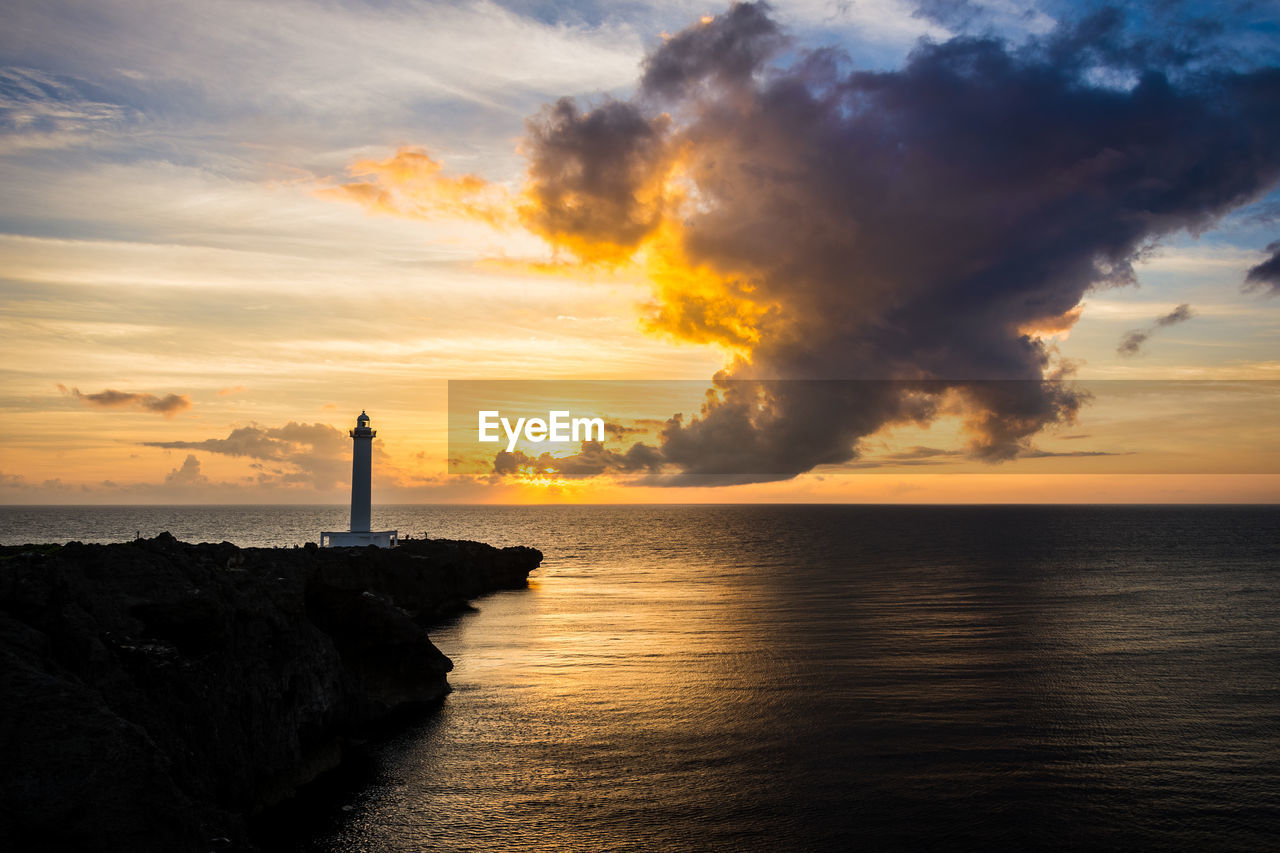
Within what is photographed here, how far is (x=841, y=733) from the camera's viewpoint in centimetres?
2986

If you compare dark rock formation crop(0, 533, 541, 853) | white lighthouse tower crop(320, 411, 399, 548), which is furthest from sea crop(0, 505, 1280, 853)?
white lighthouse tower crop(320, 411, 399, 548)

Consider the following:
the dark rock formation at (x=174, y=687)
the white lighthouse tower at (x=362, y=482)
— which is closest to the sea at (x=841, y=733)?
the dark rock formation at (x=174, y=687)

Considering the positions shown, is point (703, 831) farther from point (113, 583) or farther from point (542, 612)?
point (542, 612)

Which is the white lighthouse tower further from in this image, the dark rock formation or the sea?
the dark rock formation

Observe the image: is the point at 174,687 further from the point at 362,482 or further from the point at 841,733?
the point at 362,482

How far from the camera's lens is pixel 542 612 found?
63469 mm

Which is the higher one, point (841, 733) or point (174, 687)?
point (174, 687)

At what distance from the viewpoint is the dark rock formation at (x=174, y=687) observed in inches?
569

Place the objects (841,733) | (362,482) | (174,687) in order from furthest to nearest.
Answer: (362,482) < (841,733) < (174,687)

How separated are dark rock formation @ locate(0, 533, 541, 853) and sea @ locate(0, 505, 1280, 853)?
97.1 inches

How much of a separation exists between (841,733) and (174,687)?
71.4 feet

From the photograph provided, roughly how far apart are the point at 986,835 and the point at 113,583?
957 inches

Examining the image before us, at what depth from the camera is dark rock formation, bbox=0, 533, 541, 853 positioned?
1446 centimetres

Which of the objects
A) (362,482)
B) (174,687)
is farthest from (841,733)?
(362,482)
